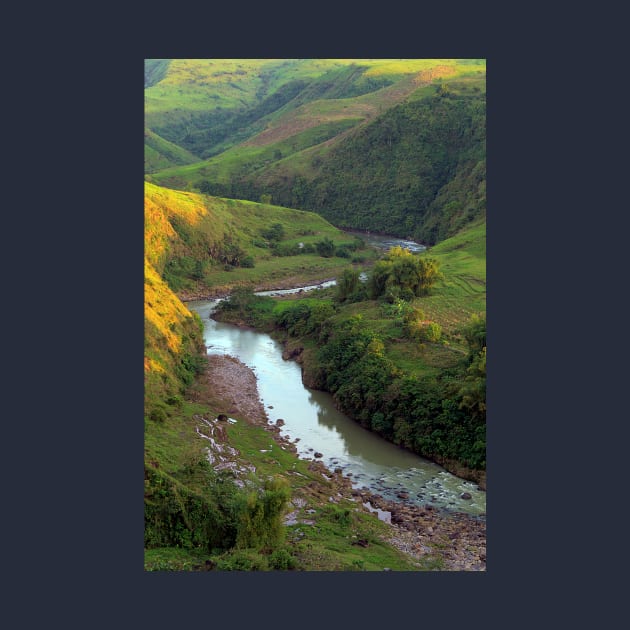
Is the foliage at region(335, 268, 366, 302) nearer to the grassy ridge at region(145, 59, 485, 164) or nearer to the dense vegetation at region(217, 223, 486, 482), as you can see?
the dense vegetation at region(217, 223, 486, 482)

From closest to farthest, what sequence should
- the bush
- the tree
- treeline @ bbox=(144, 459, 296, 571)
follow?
the bush, treeline @ bbox=(144, 459, 296, 571), the tree

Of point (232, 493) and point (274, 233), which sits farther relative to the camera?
point (274, 233)


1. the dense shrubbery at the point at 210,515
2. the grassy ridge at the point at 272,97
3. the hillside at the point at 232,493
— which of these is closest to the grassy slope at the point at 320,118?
the grassy ridge at the point at 272,97

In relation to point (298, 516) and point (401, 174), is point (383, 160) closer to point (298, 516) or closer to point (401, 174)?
point (401, 174)

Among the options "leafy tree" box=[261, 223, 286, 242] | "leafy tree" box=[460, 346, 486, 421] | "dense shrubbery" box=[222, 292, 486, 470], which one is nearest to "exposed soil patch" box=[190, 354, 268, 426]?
"dense shrubbery" box=[222, 292, 486, 470]

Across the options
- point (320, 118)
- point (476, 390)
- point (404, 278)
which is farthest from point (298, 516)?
point (320, 118)

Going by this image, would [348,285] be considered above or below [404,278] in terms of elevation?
below

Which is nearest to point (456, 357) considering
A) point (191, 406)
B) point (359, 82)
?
point (191, 406)

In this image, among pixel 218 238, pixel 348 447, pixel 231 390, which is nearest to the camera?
pixel 348 447
